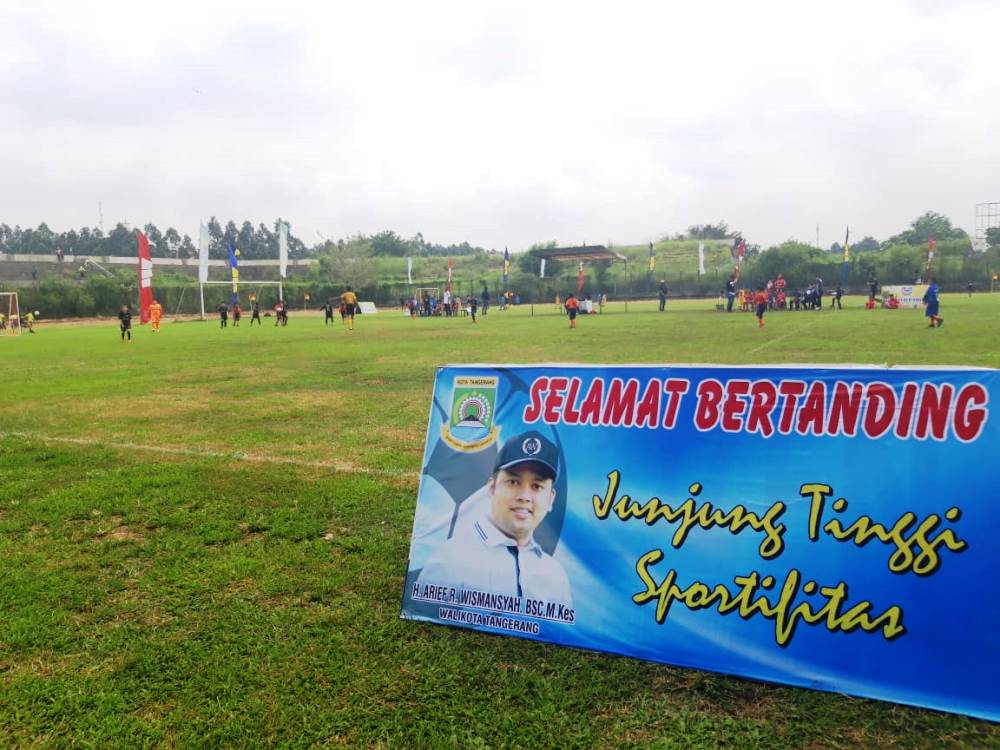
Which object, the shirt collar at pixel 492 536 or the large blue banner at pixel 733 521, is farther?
the shirt collar at pixel 492 536

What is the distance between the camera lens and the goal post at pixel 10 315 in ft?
133

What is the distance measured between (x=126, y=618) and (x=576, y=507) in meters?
2.64

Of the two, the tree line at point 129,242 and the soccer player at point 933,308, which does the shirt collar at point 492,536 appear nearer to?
the soccer player at point 933,308

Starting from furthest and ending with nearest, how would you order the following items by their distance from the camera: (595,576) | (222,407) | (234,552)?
(222,407)
(234,552)
(595,576)

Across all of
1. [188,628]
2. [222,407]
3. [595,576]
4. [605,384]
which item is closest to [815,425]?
[605,384]

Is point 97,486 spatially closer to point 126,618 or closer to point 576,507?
point 126,618

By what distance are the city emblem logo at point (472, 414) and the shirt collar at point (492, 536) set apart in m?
0.41

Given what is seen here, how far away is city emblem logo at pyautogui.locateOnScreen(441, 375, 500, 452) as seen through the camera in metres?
3.85

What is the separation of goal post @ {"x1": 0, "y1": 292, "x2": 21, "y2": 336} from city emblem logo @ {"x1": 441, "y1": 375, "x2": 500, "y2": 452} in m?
43.9

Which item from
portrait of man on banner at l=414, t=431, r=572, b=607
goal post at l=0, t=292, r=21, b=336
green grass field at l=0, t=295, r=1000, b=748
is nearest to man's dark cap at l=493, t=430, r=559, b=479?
portrait of man on banner at l=414, t=431, r=572, b=607

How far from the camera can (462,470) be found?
3.87 metres

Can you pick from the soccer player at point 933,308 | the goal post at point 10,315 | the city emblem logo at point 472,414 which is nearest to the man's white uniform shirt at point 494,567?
the city emblem logo at point 472,414

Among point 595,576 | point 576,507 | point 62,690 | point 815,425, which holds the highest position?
point 815,425

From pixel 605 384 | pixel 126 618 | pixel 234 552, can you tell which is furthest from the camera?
pixel 234 552
